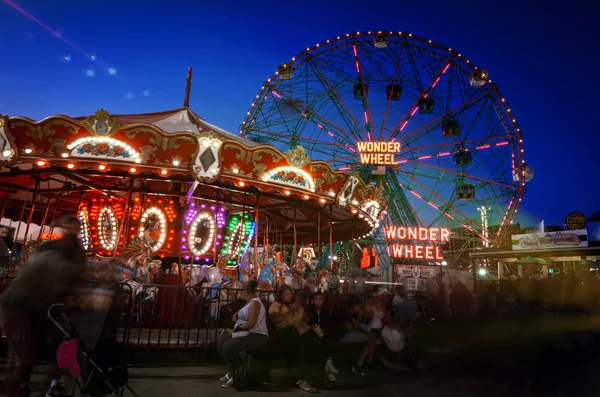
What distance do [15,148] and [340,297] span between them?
6.53 m

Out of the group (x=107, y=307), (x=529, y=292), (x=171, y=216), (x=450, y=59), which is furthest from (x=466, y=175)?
(x=107, y=307)

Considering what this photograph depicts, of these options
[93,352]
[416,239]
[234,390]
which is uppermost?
[416,239]

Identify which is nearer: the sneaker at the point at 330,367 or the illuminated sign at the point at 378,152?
the sneaker at the point at 330,367

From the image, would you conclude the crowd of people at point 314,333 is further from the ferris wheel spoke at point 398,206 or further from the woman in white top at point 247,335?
the ferris wheel spoke at point 398,206

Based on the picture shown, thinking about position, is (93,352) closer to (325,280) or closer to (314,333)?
(314,333)

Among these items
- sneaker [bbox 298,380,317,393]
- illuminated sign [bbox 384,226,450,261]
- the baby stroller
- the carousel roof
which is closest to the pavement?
sneaker [bbox 298,380,317,393]

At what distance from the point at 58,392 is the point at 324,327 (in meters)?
3.81

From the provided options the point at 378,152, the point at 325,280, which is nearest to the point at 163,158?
the point at 325,280

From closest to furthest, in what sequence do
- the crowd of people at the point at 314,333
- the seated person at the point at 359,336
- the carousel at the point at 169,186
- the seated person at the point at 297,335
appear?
1. the crowd of people at the point at 314,333
2. the seated person at the point at 297,335
3. the seated person at the point at 359,336
4. the carousel at the point at 169,186

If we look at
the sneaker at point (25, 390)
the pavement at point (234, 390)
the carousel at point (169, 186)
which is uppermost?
the carousel at point (169, 186)

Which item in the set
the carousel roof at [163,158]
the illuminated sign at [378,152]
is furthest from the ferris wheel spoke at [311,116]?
the carousel roof at [163,158]

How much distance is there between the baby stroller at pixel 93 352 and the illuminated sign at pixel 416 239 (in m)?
25.5

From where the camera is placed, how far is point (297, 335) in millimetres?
5680

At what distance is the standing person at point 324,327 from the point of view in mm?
5786
